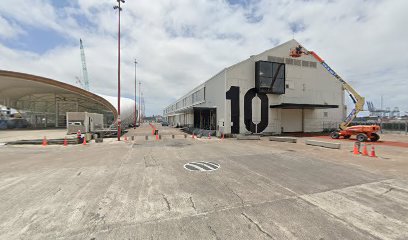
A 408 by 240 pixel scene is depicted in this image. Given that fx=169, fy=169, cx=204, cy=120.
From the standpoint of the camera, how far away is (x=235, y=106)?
23.2 meters

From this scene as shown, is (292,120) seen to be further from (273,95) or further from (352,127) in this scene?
(352,127)

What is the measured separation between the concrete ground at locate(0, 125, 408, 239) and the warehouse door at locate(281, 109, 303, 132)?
19568mm

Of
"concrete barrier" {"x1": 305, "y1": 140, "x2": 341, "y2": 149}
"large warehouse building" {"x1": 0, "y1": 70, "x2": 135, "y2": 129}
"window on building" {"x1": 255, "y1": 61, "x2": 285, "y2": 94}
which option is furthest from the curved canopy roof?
"concrete barrier" {"x1": 305, "y1": 140, "x2": 341, "y2": 149}

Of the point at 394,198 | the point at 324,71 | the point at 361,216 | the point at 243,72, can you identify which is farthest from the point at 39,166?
the point at 324,71

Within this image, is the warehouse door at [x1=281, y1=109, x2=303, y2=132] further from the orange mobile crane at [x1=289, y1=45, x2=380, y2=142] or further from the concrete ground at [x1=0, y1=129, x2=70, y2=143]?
the concrete ground at [x1=0, y1=129, x2=70, y2=143]

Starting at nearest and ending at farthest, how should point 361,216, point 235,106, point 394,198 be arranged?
point 361,216, point 394,198, point 235,106

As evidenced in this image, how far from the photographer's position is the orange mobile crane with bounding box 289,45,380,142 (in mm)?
16500

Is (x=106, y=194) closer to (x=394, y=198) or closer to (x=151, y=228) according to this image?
(x=151, y=228)

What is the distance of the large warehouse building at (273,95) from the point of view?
2328 cm

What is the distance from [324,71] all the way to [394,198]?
30543 mm

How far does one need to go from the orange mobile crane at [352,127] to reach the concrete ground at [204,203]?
11.4m

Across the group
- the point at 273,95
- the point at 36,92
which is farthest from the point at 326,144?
the point at 36,92

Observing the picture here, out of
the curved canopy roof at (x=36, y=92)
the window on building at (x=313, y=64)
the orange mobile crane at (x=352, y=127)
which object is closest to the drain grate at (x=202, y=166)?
the orange mobile crane at (x=352, y=127)

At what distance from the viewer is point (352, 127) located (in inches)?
706
